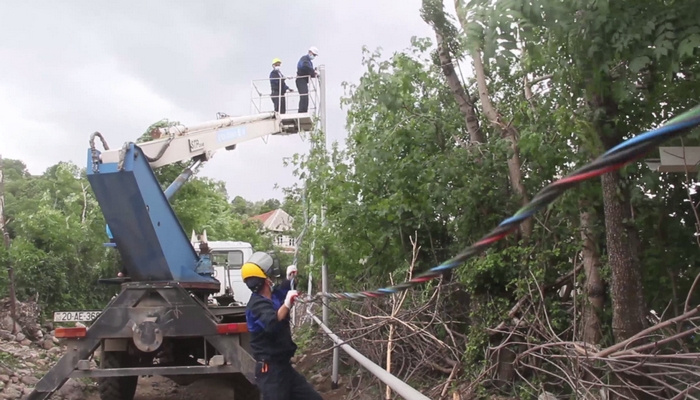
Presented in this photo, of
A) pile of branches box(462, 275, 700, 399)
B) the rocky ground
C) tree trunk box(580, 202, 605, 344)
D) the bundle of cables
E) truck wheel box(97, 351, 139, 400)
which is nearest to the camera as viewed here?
the bundle of cables

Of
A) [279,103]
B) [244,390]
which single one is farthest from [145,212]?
[279,103]

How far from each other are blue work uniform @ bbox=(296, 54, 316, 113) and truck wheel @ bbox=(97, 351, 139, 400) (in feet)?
20.9

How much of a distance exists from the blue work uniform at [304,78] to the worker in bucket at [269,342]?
305 inches

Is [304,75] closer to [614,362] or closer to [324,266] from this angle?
[324,266]

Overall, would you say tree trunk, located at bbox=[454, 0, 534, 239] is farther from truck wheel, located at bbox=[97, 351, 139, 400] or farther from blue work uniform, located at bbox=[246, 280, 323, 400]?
truck wheel, located at bbox=[97, 351, 139, 400]

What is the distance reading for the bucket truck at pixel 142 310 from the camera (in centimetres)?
686

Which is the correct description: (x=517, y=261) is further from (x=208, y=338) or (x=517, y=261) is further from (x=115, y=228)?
(x=115, y=228)

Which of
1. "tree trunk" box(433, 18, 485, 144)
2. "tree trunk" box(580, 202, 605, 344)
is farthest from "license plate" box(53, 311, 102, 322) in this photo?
"tree trunk" box(580, 202, 605, 344)

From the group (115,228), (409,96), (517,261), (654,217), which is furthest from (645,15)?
(115,228)

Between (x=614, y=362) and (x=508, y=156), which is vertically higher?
(x=508, y=156)

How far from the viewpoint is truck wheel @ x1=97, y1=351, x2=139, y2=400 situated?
739 cm

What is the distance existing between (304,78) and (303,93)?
0.98 feet

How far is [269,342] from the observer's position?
511cm

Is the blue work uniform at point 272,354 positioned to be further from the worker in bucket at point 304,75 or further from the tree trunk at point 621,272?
the worker in bucket at point 304,75
